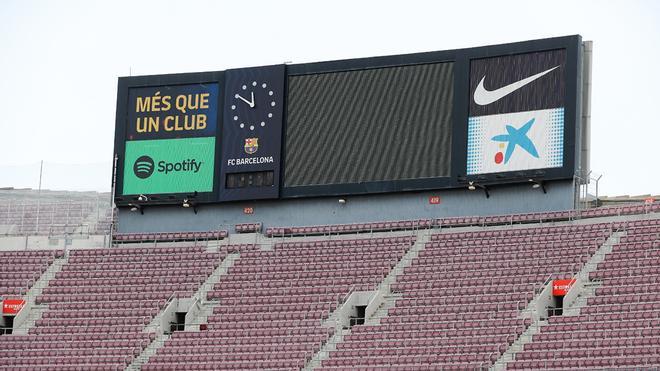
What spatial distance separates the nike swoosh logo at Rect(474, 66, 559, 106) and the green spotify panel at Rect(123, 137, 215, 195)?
28.8ft

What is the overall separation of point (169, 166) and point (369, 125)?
6809 mm

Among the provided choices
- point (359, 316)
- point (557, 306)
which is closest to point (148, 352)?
point (359, 316)

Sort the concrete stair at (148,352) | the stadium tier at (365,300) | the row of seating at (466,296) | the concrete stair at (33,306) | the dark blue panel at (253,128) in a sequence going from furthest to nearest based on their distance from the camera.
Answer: the dark blue panel at (253,128) < the concrete stair at (33,306) < the concrete stair at (148,352) < the row of seating at (466,296) < the stadium tier at (365,300)

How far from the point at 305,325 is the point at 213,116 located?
9.24 meters

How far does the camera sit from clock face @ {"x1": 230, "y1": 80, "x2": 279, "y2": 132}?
5197cm

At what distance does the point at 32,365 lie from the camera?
47.6m

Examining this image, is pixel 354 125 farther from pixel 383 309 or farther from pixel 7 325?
pixel 7 325

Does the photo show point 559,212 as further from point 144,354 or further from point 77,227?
point 77,227

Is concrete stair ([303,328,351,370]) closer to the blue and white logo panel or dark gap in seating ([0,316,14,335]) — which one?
the blue and white logo panel

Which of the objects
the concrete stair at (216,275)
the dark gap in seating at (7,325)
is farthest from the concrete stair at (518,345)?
the dark gap in seating at (7,325)

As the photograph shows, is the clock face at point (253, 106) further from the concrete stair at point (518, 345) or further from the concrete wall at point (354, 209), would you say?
the concrete stair at point (518, 345)

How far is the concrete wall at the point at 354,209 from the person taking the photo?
4875cm

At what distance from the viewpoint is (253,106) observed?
5228 centimetres

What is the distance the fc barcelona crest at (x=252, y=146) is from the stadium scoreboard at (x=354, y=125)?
0.10ft
